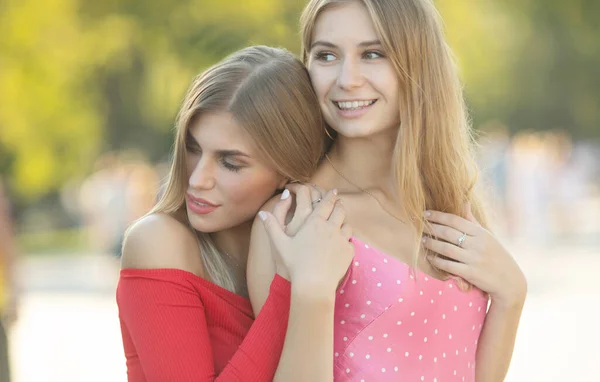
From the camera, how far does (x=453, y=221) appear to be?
3.09 m

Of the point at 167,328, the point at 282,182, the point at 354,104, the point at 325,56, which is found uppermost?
the point at 325,56

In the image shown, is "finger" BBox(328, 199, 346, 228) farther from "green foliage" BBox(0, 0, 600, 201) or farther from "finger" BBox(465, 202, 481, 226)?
"green foliage" BBox(0, 0, 600, 201)

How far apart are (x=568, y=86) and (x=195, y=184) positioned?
110 feet

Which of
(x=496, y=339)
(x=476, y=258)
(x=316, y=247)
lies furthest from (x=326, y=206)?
(x=496, y=339)

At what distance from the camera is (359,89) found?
289 cm

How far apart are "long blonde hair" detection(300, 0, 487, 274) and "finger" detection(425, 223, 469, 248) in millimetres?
35

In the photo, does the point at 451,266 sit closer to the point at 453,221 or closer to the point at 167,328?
the point at 453,221

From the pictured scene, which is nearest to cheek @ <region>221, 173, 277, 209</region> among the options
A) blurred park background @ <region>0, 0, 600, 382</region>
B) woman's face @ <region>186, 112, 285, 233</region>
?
woman's face @ <region>186, 112, 285, 233</region>

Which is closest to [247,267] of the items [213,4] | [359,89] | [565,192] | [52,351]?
[359,89]

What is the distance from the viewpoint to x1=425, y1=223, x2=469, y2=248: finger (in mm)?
3037

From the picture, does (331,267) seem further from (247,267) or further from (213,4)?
(213,4)

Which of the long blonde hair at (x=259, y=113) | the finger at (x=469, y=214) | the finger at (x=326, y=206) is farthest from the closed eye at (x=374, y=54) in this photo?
the finger at (x=469, y=214)

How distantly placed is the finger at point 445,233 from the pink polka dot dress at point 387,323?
18 centimetres

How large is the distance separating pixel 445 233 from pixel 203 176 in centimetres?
77
